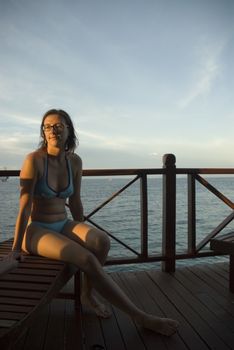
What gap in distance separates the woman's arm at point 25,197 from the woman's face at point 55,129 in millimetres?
238

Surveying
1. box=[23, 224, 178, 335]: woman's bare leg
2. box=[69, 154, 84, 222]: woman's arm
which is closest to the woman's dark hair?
box=[69, 154, 84, 222]: woman's arm

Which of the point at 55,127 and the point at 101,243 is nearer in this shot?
the point at 101,243

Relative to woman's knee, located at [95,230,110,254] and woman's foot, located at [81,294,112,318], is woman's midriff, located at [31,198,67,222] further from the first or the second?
woman's foot, located at [81,294,112,318]

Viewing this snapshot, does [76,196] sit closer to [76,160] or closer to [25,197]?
[76,160]

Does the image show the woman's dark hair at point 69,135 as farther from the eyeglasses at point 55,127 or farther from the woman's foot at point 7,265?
the woman's foot at point 7,265

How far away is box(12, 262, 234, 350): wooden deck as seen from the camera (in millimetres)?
2207

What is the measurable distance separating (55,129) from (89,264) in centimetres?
109

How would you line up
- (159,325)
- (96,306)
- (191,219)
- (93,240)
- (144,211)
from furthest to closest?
(191,219) < (144,211) < (96,306) < (93,240) < (159,325)

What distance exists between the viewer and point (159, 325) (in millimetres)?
2311

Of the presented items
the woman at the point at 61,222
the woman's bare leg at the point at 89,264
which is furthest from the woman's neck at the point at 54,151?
the woman's bare leg at the point at 89,264

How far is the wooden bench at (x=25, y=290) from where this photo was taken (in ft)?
4.34

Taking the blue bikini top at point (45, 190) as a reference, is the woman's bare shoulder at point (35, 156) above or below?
above

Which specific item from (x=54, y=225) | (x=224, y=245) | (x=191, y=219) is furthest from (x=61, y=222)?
(x=191, y=219)

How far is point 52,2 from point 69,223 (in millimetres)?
5787
